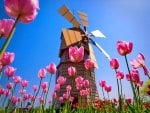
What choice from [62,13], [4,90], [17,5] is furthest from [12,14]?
[62,13]

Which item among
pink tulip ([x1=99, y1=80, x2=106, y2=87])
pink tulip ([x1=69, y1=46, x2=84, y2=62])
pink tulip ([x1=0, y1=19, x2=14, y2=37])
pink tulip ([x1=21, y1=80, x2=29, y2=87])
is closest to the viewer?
pink tulip ([x1=0, y1=19, x2=14, y2=37])

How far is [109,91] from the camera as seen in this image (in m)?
6.80

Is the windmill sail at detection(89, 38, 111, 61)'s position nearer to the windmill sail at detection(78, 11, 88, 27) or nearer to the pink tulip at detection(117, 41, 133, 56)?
the windmill sail at detection(78, 11, 88, 27)

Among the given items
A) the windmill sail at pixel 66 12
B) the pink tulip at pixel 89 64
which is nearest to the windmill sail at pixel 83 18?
the windmill sail at pixel 66 12

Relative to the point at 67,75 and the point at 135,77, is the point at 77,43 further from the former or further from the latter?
the point at 135,77

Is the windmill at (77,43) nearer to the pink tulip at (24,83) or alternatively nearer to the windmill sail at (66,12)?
the windmill sail at (66,12)

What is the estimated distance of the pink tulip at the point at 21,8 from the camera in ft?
3.51

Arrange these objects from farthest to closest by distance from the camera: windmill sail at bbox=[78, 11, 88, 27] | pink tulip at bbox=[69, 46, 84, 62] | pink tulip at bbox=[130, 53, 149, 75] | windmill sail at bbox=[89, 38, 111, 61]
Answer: windmill sail at bbox=[78, 11, 88, 27], windmill sail at bbox=[89, 38, 111, 61], pink tulip at bbox=[69, 46, 84, 62], pink tulip at bbox=[130, 53, 149, 75]

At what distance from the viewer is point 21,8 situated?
3.52ft

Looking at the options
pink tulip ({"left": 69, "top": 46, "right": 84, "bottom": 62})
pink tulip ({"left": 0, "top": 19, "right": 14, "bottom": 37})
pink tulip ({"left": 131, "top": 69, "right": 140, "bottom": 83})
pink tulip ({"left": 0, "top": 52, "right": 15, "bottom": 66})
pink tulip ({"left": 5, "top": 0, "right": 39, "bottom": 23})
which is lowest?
pink tulip ({"left": 5, "top": 0, "right": 39, "bottom": 23})

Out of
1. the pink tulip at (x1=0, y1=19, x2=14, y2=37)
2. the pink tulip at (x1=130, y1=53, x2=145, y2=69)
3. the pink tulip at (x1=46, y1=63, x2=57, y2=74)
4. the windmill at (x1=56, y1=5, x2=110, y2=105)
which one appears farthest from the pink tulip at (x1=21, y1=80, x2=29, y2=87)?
the windmill at (x1=56, y1=5, x2=110, y2=105)

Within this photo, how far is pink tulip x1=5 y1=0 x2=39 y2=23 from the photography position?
107cm

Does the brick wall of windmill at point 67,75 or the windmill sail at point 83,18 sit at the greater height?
the windmill sail at point 83,18

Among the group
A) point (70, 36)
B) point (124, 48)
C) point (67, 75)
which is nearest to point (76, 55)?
point (124, 48)
